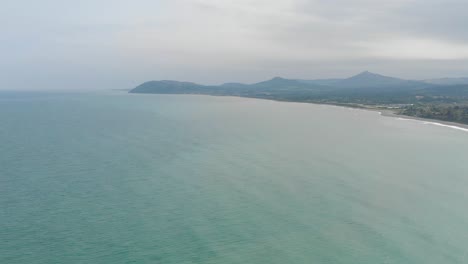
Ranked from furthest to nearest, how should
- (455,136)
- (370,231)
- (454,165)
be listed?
(455,136) < (454,165) < (370,231)

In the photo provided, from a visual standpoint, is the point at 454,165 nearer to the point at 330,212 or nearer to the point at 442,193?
the point at 442,193

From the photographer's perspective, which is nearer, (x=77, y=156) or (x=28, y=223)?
(x=28, y=223)

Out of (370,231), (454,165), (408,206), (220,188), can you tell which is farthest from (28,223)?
(454,165)

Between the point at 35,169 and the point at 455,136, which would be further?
the point at 455,136

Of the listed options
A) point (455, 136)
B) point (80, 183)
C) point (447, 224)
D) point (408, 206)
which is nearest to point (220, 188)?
point (80, 183)

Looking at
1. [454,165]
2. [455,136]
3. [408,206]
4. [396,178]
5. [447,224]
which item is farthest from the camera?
[455,136]

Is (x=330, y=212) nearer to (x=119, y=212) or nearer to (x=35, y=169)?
(x=119, y=212)
